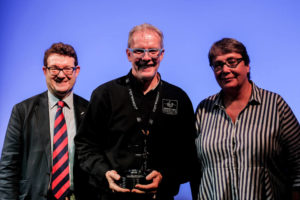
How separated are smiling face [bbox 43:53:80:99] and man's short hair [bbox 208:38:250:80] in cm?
108

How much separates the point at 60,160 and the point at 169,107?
34.7 inches

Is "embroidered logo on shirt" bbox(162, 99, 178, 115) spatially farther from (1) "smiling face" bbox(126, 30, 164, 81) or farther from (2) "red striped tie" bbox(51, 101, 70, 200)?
(2) "red striped tie" bbox(51, 101, 70, 200)

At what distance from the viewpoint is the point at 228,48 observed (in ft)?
6.87

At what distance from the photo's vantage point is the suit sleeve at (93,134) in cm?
207

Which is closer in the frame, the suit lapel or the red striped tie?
the red striped tie

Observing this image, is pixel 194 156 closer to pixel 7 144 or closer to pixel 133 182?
pixel 133 182

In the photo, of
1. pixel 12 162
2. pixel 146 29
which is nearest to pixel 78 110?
pixel 12 162

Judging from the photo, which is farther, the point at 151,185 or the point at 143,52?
the point at 143,52

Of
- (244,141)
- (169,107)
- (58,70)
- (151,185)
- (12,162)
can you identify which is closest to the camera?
(151,185)

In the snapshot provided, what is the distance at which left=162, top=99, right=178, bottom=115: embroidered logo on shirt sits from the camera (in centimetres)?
214

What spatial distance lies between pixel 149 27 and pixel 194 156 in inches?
37.8

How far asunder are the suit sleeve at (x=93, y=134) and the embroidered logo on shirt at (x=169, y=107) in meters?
0.39

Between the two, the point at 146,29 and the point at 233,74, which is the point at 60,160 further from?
the point at 233,74

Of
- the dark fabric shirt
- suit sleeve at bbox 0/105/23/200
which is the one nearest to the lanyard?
the dark fabric shirt
